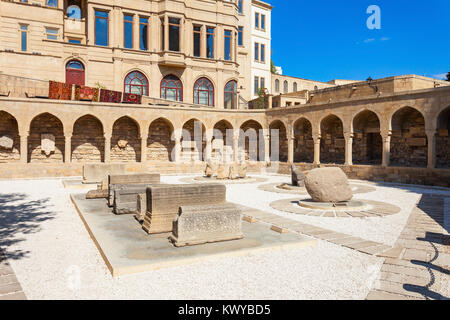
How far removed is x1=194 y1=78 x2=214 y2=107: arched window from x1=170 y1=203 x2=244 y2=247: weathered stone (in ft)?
86.1

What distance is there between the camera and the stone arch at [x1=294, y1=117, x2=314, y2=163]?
1037 inches

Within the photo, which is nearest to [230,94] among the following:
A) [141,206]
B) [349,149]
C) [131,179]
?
[349,149]

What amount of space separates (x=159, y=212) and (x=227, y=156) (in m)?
21.1

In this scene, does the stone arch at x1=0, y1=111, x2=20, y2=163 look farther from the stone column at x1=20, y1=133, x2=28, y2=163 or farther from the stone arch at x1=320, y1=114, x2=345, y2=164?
the stone arch at x1=320, y1=114, x2=345, y2=164

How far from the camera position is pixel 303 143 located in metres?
27.0

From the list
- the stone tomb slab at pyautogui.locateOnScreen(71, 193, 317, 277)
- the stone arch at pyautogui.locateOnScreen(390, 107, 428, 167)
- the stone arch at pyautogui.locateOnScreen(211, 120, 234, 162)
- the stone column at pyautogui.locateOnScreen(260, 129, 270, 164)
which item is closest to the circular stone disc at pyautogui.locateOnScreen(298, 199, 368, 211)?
the stone tomb slab at pyautogui.locateOnScreen(71, 193, 317, 277)

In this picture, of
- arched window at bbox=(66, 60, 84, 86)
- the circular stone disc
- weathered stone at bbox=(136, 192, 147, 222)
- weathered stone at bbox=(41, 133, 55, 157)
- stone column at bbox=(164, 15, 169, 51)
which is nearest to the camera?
weathered stone at bbox=(136, 192, 147, 222)

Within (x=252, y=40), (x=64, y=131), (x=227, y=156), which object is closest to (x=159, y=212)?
(x=64, y=131)

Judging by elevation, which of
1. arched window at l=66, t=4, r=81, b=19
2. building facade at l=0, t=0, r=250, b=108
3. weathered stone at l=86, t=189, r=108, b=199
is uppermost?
arched window at l=66, t=4, r=81, b=19

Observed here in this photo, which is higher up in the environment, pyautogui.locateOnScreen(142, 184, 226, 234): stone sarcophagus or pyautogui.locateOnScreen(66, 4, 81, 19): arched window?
pyautogui.locateOnScreen(66, 4, 81, 19): arched window

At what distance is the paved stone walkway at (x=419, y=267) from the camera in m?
4.32

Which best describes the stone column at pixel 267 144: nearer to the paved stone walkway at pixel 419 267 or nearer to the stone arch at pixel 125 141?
the stone arch at pixel 125 141

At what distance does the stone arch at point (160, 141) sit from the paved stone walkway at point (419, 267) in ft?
66.6

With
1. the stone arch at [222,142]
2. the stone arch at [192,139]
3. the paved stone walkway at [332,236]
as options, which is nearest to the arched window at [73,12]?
the stone arch at [192,139]
